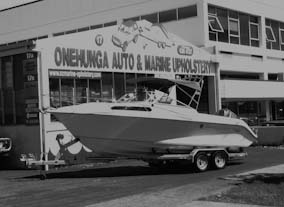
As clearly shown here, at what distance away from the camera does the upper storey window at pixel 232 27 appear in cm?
3647

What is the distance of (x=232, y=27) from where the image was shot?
38.8 metres

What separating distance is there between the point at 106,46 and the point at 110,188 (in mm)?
9970

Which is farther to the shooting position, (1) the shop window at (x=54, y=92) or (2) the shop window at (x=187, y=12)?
(2) the shop window at (x=187, y=12)

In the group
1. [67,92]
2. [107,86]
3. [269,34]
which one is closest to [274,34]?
[269,34]

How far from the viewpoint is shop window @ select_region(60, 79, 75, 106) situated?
20.1 m

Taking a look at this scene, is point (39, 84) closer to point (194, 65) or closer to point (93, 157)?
point (93, 157)

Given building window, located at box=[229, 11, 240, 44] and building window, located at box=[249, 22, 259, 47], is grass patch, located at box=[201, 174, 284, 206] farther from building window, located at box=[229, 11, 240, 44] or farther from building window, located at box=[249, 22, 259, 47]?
building window, located at box=[249, 22, 259, 47]

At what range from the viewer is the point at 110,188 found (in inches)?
505

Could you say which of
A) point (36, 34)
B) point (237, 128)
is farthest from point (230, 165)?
point (36, 34)

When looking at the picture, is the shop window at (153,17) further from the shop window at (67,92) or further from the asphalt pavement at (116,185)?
the asphalt pavement at (116,185)

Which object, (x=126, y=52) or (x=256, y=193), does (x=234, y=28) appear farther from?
(x=256, y=193)

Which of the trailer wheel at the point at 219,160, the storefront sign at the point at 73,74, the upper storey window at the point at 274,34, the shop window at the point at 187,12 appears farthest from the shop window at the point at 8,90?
the upper storey window at the point at 274,34

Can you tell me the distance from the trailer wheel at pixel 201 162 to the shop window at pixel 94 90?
6711 millimetres

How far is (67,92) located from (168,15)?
729 inches
